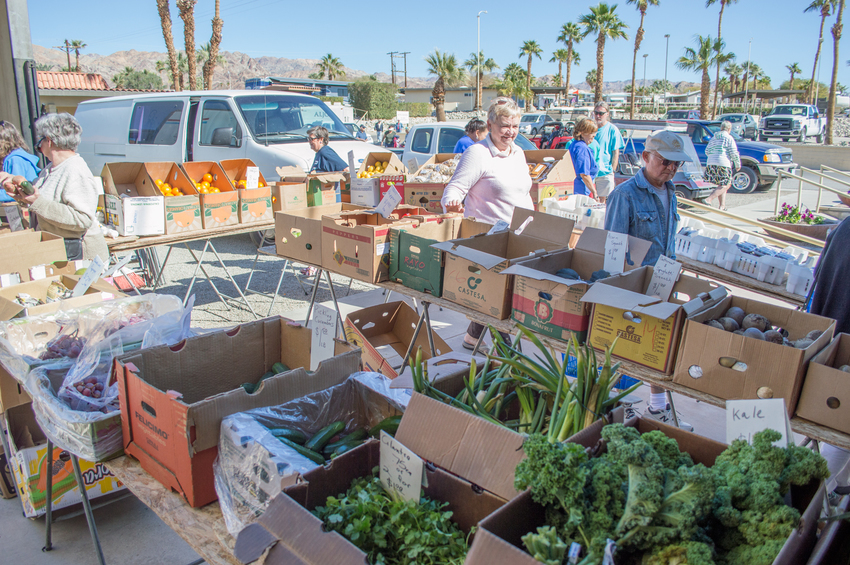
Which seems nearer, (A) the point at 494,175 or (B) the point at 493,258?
(B) the point at 493,258

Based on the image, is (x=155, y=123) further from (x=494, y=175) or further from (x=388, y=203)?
(x=494, y=175)

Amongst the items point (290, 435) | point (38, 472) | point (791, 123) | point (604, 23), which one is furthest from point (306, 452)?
point (604, 23)

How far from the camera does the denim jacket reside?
319 cm

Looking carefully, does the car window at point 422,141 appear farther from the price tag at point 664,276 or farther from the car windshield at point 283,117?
the price tag at point 664,276

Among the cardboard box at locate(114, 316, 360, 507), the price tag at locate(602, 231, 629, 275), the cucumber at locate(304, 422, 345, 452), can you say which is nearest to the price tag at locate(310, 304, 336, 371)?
the cardboard box at locate(114, 316, 360, 507)

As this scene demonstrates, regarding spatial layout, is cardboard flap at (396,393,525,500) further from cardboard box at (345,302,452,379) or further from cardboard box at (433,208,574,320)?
cardboard box at (345,302,452,379)

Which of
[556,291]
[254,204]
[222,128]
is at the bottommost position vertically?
[556,291]

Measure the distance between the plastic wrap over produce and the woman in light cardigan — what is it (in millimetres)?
1934

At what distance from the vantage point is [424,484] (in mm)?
1437

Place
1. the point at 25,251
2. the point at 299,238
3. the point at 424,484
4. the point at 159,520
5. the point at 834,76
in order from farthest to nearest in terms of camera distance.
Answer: the point at 834,76 < the point at 299,238 < the point at 25,251 < the point at 159,520 < the point at 424,484

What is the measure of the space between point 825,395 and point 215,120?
7527 mm

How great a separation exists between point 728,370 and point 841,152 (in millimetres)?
20854

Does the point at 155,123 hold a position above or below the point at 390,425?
above

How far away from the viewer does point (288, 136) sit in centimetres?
763
